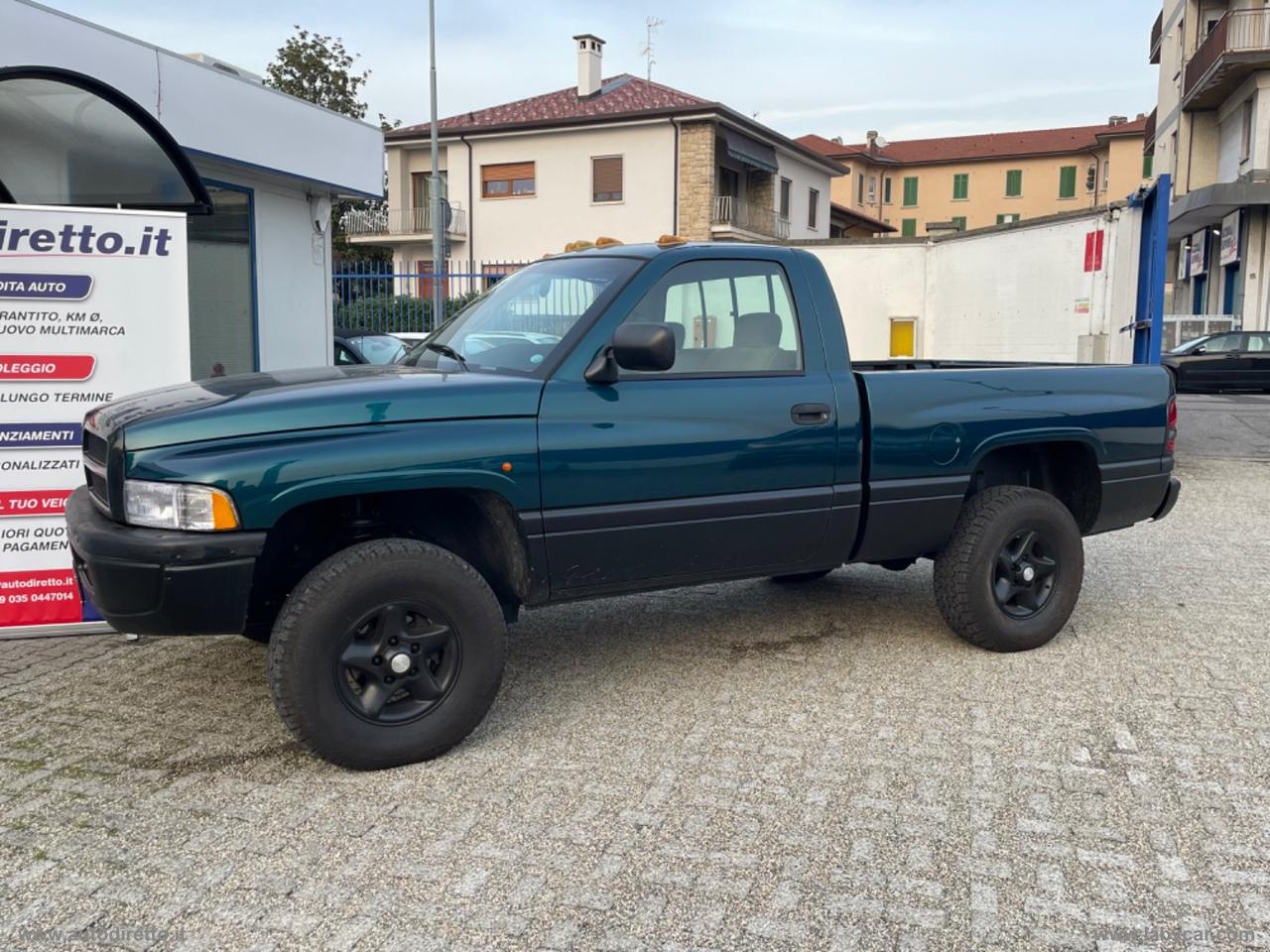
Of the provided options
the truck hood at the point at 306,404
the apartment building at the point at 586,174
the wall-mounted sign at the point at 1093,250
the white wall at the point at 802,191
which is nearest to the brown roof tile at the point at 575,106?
the apartment building at the point at 586,174

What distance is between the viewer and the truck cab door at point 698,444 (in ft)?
13.8

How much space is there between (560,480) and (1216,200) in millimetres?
30623

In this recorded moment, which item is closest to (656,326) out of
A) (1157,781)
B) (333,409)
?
(333,409)

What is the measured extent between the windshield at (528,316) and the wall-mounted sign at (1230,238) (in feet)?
104

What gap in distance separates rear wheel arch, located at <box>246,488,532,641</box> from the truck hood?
1.01 feet

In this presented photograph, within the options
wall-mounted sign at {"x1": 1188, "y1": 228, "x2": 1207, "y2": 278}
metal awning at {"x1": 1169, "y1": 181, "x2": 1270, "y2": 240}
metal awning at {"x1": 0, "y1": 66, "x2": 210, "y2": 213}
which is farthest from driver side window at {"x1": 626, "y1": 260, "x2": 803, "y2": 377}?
wall-mounted sign at {"x1": 1188, "y1": 228, "x2": 1207, "y2": 278}

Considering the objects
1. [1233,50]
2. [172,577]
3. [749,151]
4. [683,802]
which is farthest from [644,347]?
[749,151]

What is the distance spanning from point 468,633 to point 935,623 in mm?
2885

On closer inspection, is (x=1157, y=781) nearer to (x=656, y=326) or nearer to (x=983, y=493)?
(x=983, y=493)

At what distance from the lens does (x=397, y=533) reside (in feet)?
14.0

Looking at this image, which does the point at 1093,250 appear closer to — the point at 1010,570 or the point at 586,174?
the point at 1010,570

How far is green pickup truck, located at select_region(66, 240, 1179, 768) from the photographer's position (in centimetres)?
369

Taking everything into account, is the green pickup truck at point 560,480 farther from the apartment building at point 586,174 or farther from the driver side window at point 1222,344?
the apartment building at point 586,174

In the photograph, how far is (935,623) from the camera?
5.90 m
